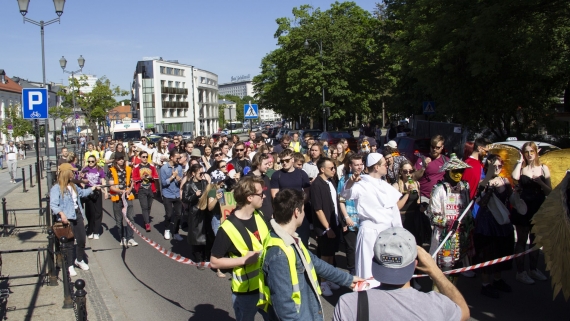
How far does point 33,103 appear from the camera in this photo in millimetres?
12594

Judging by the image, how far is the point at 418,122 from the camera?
115 feet

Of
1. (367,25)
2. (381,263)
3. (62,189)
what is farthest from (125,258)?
(367,25)

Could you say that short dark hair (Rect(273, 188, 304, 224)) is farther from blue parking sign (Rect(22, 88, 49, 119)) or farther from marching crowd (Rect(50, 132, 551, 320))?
blue parking sign (Rect(22, 88, 49, 119))

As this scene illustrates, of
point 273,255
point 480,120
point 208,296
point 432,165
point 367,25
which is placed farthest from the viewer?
point 367,25

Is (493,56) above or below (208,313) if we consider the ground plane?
above

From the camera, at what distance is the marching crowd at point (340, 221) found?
2.57m

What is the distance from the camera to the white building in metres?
92.4

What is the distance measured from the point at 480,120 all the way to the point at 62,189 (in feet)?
56.5

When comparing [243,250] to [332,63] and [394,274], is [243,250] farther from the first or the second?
[332,63]

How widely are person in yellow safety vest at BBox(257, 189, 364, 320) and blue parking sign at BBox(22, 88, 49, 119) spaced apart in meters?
10.7

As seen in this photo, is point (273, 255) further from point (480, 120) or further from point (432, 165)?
point (480, 120)

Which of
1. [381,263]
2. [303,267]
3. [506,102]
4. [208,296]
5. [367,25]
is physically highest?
[367,25]

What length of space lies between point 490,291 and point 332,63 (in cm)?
3762

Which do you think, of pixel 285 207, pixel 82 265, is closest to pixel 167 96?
pixel 82 265
